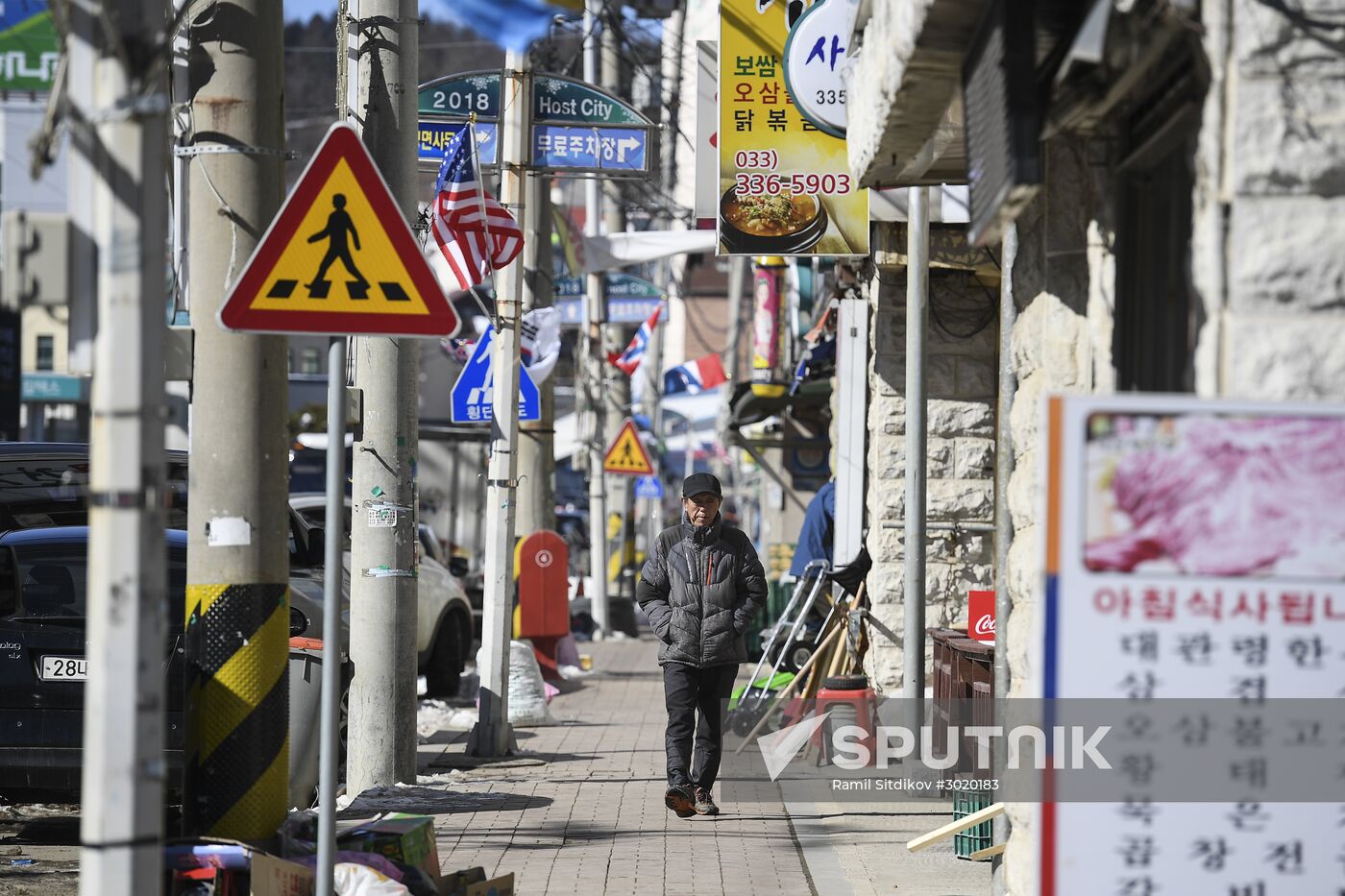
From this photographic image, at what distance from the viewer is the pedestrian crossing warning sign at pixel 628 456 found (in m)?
23.8

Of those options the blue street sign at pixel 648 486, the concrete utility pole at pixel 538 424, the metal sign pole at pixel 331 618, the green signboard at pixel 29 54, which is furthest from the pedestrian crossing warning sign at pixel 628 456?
the metal sign pole at pixel 331 618

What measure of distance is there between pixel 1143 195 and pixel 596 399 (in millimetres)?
22630

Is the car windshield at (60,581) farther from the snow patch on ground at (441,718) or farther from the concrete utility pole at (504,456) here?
the snow patch on ground at (441,718)

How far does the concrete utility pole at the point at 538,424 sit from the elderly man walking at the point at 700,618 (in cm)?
665

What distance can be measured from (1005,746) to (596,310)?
65.2 ft

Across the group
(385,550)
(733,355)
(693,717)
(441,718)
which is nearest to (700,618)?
(693,717)

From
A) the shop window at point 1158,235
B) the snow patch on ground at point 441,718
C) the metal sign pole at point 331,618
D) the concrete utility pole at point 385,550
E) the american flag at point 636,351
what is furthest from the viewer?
the american flag at point 636,351

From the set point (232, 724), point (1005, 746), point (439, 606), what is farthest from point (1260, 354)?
point (439, 606)

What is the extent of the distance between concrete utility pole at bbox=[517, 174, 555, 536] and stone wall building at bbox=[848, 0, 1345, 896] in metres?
9.35

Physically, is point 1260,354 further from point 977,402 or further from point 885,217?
point 977,402

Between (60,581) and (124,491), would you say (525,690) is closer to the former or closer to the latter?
(60,581)

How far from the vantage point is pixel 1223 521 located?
3688mm

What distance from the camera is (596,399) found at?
27.4 m

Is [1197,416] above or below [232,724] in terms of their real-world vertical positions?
above
